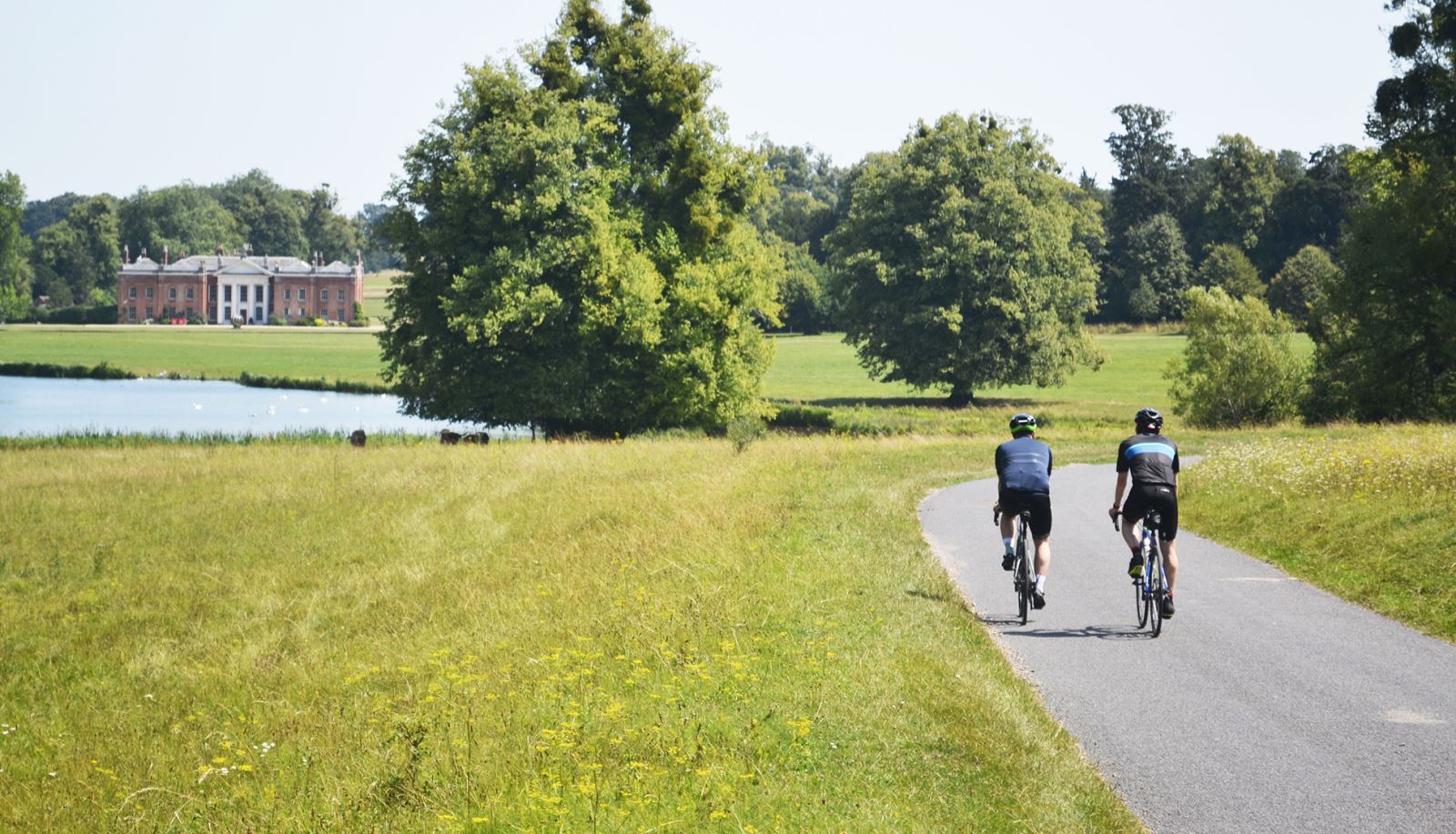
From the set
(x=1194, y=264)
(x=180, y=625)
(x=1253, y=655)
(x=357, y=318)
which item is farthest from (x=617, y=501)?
(x=357, y=318)

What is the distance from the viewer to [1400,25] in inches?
1695

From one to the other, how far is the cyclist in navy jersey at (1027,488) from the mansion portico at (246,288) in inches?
6649

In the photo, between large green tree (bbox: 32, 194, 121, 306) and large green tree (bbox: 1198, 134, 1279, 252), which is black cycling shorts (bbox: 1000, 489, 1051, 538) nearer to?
large green tree (bbox: 1198, 134, 1279, 252)

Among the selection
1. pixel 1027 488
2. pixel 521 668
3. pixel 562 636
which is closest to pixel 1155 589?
pixel 1027 488

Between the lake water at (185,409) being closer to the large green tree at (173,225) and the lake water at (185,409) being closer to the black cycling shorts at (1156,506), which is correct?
the black cycling shorts at (1156,506)

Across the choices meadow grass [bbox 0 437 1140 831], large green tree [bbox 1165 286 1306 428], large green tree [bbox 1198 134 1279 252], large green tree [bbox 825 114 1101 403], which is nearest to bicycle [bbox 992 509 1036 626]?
meadow grass [bbox 0 437 1140 831]

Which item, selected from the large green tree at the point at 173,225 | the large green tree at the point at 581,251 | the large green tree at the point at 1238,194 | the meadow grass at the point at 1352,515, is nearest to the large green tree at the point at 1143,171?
the large green tree at the point at 1238,194

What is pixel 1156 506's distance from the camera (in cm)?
1239

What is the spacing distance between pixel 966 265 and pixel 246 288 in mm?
137320

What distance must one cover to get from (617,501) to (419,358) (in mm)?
23928

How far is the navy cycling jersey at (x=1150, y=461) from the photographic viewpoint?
1254 cm

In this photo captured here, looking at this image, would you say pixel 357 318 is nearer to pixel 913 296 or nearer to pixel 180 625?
pixel 913 296

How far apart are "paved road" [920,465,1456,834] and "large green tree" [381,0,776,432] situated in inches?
1110

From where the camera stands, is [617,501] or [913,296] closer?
[617,501]
